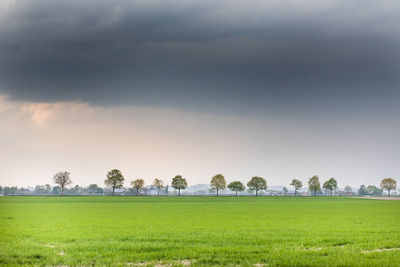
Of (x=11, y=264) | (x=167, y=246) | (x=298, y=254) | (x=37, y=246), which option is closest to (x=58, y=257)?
(x=11, y=264)

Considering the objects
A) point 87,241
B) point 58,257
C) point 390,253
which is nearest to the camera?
point 58,257

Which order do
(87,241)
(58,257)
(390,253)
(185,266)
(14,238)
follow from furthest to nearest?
(14,238) < (87,241) < (390,253) < (58,257) < (185,266)

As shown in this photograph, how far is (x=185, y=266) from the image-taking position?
16672 millimetres

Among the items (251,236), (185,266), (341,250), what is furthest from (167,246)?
(341,250)

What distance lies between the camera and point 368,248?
72.0ft

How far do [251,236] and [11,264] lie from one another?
15925 millimetres

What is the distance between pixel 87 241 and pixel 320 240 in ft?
50.4

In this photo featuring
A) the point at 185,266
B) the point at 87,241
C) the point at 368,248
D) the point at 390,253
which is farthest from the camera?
the point at 87,241

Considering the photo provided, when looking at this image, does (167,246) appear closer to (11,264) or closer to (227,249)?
(227,249)

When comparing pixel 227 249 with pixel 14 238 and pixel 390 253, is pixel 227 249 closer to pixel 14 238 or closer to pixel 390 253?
pixel 390 253

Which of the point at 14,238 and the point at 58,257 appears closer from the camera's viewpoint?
the point at 58,257

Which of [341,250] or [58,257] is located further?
[341,250]

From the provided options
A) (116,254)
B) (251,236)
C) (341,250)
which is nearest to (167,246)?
(116,254)

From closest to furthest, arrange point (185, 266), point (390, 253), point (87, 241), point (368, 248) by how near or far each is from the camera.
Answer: point (185, 266), point (390, 253), point (368, 248), point (87, 241)
